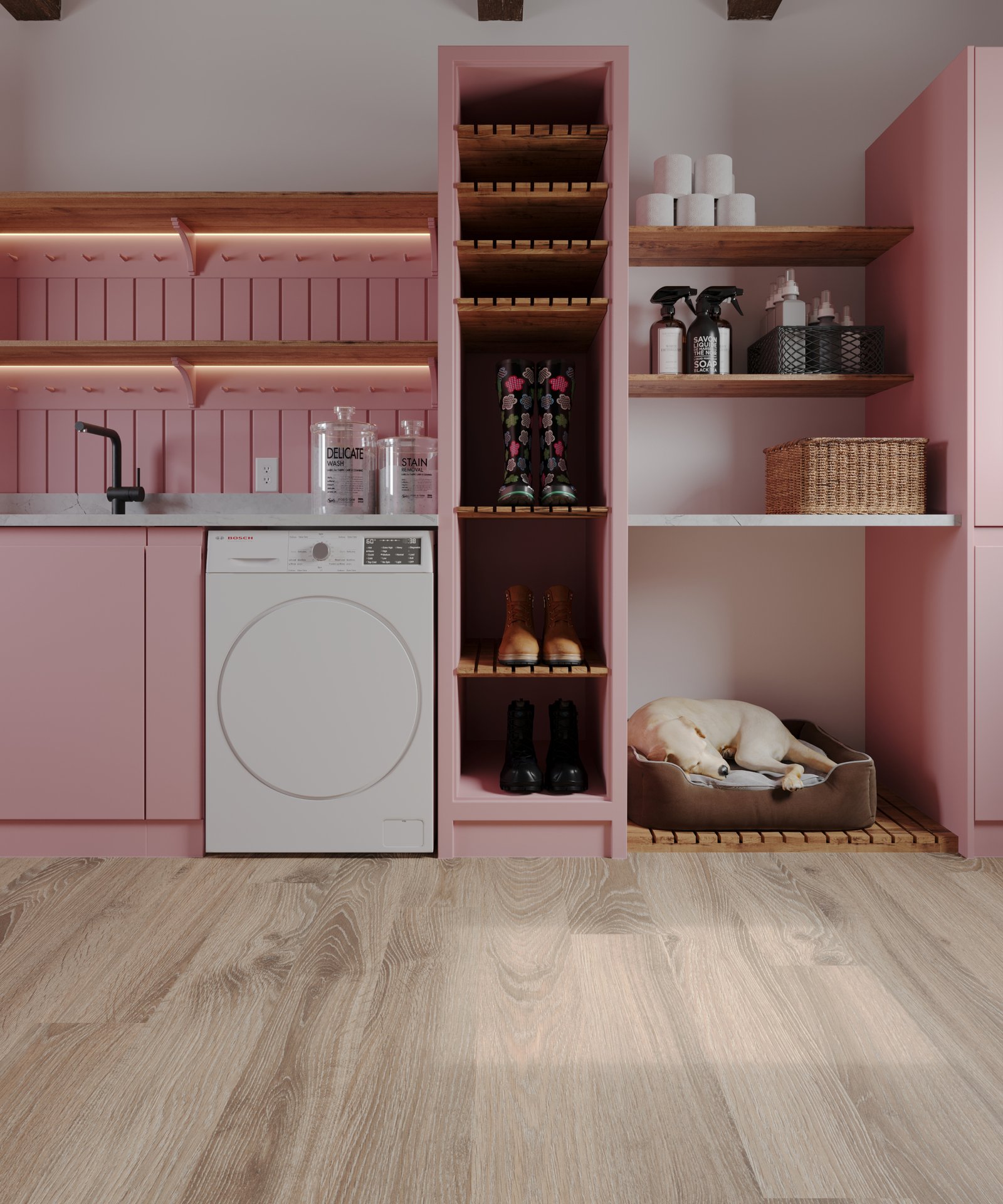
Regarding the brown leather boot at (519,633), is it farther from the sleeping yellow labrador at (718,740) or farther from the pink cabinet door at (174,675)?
the pink cabinet door at (174,675)

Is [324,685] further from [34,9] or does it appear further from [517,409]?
[34,9]

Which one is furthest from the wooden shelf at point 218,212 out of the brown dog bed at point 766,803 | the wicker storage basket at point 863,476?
the brown dog bed at point 766,803

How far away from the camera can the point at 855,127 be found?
2.71 m

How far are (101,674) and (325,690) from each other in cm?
59

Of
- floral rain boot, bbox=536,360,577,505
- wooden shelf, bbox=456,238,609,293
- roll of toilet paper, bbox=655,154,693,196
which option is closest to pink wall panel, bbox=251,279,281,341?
wooden shelf, bbox=456,238,609,293

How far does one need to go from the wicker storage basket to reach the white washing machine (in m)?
1.05

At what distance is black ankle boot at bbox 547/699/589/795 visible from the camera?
220 cm

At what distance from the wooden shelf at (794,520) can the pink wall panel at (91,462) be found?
5.61ft

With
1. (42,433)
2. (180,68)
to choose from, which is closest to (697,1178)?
(42,433)

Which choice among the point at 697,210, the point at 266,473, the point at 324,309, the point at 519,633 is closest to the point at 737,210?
the point at 697,210

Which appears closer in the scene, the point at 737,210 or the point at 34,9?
the point at 737,210

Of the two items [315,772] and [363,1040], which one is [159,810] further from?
[363,1040]

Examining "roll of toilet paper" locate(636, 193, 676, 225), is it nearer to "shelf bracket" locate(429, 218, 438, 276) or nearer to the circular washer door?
"shelf bracket" locate(429, 218, 438, 276)

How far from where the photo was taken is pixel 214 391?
8.82 ft
